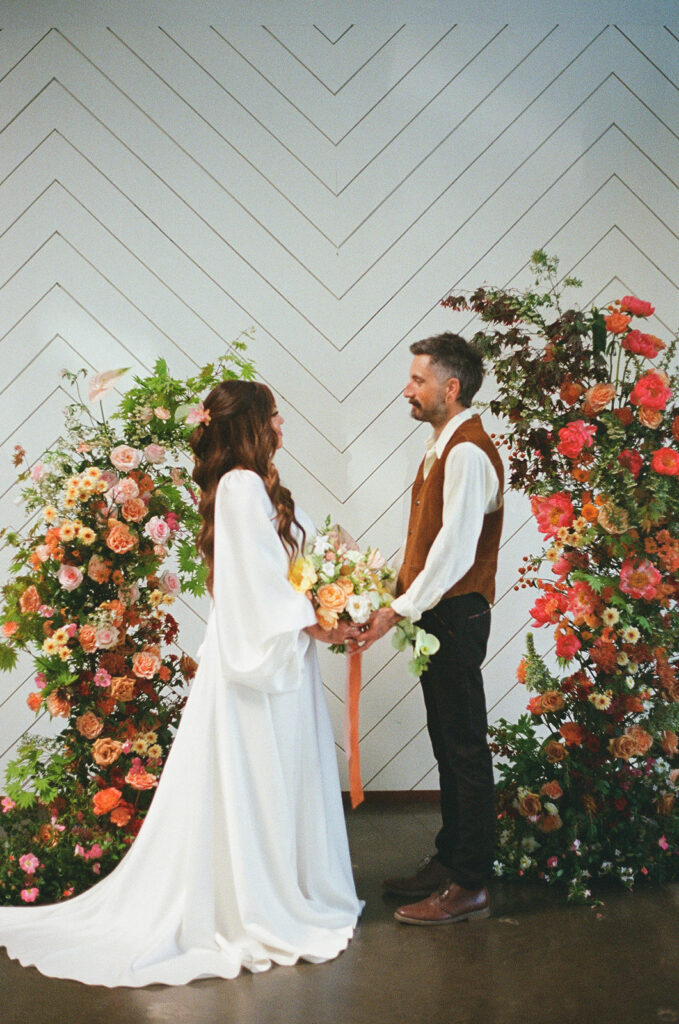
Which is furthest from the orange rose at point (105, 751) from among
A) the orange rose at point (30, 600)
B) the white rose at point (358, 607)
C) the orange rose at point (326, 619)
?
the white rose at point (358, 607)

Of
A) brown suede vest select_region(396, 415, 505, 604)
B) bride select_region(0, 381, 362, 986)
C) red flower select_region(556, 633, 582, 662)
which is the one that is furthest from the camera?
red flower select_region(556, 633, 582, 662)

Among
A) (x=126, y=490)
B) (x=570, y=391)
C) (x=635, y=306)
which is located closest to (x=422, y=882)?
(x=126, y=490)

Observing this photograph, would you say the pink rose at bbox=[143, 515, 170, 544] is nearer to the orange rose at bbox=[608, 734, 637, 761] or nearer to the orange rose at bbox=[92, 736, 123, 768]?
the orange rose at bbox=[92, 736, 123, 768]

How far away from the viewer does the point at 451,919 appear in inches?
125

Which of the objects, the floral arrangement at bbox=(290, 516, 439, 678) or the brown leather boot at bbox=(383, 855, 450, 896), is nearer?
the floral arrangement at bbox=(290, 516, 439, 678)

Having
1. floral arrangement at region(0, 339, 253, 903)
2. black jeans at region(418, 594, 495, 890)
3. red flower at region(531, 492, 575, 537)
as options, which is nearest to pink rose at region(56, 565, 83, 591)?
floral arrangement at region(0, 339, 253, 903)

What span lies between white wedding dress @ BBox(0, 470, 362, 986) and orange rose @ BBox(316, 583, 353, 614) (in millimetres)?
62

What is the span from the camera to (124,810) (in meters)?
3.43

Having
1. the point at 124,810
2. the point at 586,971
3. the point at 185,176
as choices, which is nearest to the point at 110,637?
the point at 124,810

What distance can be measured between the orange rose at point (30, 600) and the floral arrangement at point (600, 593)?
6.08 ft

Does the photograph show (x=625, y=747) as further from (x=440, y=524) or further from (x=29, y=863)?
(x=29, y=863)

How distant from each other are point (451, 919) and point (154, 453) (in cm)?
192

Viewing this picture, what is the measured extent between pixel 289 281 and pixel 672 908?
3.32 m

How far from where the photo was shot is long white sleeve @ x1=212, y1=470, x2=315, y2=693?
9.64 ft
